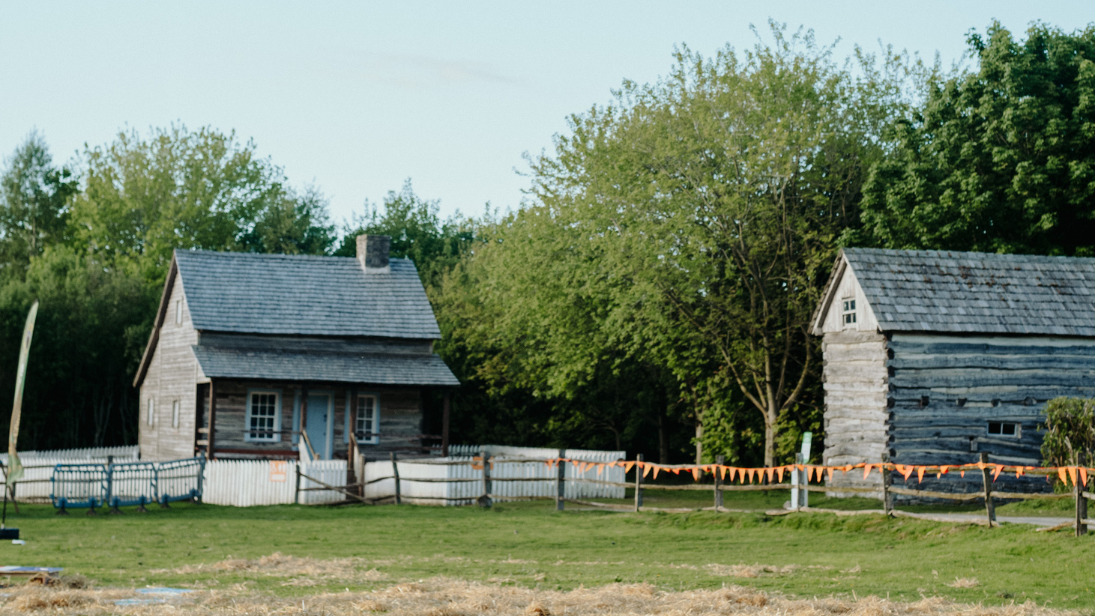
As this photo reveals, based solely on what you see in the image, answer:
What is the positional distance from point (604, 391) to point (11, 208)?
36.5 meters

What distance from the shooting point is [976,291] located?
83.3ft

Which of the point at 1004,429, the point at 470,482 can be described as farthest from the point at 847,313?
the point at 470,482

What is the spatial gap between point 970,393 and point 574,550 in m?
11.2

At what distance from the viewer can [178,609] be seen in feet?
33.1

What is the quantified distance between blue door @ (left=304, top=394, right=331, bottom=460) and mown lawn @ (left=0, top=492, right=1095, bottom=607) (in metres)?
8.31

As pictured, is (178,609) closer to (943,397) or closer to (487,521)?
(487,521)

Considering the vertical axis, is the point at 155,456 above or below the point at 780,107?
below

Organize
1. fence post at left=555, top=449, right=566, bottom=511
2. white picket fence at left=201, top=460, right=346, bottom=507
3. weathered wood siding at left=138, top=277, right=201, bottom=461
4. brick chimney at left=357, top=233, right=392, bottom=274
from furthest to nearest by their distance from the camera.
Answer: brick chimney at left=357, top=233, right=392, bottom=274
weathered wood siding at left=138, top=277, right=201, bottom=461
white picket fence at left=201, top=460, right=346, bottom=507
fence post at left=555, top=449, right=566, bottom=511

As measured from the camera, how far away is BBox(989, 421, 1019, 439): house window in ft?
81.1

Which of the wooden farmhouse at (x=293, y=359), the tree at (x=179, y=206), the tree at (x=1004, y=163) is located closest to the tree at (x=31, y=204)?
the tree at (x=179, y=206)

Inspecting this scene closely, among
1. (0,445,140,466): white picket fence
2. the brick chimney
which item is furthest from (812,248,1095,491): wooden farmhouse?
(0,445,140,466): white picket fence

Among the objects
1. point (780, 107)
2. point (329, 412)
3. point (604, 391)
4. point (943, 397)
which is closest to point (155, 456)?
point (329, 412)

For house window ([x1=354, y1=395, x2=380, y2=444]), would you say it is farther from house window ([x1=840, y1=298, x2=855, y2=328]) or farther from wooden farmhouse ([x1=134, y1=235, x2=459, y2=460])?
house window ([x1=840, y1=298, x2=855, y2=328])

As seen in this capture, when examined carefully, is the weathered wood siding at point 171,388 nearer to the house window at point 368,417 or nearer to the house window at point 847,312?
the house window at point 368,417
